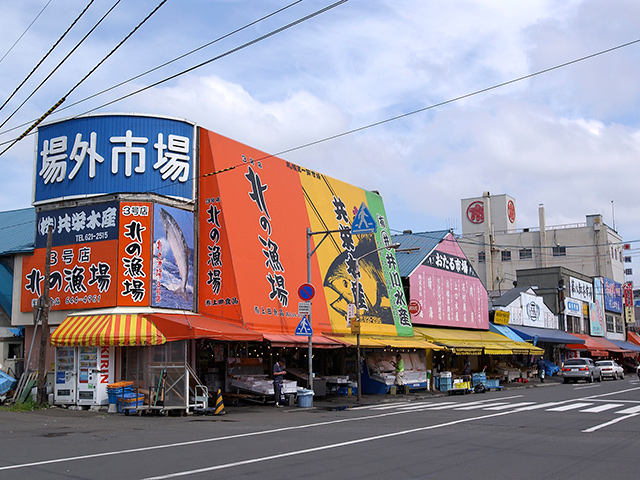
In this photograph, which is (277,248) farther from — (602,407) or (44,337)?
(602,407)

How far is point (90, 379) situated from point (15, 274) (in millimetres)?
5771

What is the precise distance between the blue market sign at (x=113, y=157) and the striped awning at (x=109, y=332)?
4.52 meters

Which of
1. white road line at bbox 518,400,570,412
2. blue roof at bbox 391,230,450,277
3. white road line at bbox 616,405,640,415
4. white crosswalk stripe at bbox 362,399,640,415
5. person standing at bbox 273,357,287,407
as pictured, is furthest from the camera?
blue roof at bbox 391,230,450,277

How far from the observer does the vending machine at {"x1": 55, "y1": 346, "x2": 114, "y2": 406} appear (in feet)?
73.9

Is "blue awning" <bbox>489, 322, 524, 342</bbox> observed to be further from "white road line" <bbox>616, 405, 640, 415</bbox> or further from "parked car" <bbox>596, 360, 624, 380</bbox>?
"white road line" <bbox>616, 405, 640, 415</bbox>

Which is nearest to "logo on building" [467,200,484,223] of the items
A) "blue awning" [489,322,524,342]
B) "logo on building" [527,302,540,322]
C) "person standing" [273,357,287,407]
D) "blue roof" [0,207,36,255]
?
"logo on building" [527,302,540,322]

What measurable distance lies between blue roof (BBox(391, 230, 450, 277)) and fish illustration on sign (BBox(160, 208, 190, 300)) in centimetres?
1455

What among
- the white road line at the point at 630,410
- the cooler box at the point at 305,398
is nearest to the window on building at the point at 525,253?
the white road line at the point at 630,410

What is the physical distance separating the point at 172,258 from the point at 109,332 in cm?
364

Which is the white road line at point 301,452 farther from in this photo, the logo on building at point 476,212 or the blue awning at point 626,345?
the logo on building at point 476,212

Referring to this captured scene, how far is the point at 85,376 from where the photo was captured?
2277cm

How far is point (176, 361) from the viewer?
878 inches

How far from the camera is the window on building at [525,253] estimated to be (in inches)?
3391

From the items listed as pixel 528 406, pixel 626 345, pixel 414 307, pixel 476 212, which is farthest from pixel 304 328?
pixel 476 212
